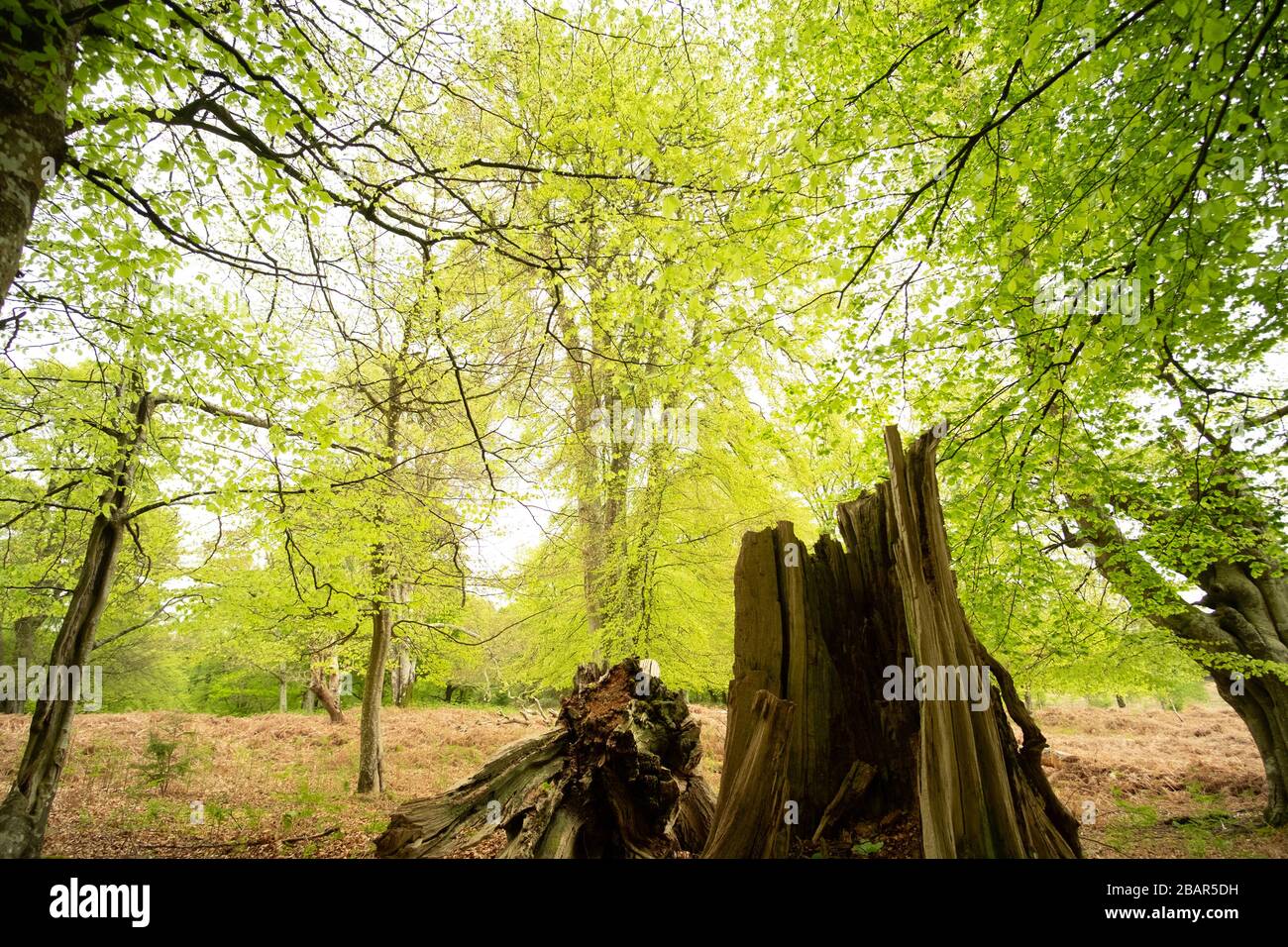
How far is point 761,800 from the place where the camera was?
300 cm

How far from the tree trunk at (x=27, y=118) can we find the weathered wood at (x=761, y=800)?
432cm

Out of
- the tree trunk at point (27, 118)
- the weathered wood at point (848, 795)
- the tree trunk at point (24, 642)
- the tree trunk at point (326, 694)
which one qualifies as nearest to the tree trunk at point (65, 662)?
the tree trunk at point (27, 118)

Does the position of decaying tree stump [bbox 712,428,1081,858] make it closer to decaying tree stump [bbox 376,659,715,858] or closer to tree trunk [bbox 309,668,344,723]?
decaying tree stump [bbox 376,659,715,858]

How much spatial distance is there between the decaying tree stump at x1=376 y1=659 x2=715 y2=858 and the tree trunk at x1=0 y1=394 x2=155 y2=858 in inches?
231

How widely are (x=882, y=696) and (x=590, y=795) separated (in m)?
2.07

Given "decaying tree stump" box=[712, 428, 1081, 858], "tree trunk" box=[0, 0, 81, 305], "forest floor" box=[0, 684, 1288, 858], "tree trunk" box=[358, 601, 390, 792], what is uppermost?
"tree trunk" box=[0, 0, 81, 305]

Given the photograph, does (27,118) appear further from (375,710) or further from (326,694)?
(326,694)

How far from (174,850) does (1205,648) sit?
14799 mm

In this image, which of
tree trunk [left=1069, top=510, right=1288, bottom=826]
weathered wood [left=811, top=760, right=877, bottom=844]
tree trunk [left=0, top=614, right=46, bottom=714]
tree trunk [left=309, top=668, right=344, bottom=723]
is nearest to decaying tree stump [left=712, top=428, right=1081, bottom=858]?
weathered wood [left=811, top=760, right=877, bottom=844]

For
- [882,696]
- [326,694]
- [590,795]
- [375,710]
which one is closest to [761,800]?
[882,696]

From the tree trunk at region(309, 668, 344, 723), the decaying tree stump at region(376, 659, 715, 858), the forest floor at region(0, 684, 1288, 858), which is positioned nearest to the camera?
the decaying tree stump at region(376, 659, 715, 858)

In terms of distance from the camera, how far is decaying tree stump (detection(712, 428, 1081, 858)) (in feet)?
9.29
